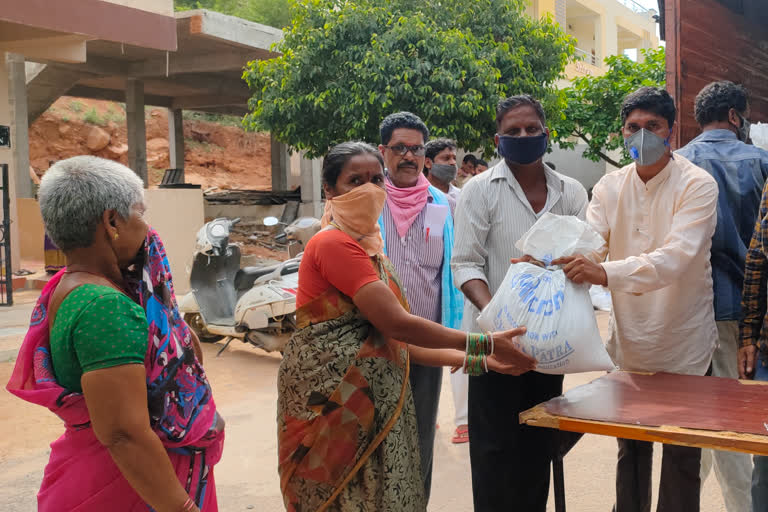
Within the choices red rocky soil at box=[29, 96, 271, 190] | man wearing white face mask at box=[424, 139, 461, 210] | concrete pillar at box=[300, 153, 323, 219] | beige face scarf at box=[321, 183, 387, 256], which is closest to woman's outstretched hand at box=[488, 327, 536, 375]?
beige face scarf at box=[321, 183, 387, 256]

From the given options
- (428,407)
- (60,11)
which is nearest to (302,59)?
(60,11)

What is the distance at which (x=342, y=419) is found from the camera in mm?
2166

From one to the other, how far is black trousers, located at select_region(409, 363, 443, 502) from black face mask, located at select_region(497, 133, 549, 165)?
3.11ft

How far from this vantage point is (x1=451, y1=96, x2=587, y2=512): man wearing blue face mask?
265cm

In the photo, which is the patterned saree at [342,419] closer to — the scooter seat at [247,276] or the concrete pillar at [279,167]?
the scooter seat at [247,276]

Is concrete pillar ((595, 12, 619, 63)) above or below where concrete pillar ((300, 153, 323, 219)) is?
above

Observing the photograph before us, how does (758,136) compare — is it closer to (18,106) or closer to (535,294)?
(535,294)

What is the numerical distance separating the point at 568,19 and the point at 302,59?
62.4 feet

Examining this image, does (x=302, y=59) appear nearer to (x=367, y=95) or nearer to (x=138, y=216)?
(x=367, y=95)

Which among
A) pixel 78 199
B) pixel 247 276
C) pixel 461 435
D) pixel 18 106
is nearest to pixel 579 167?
pixel 18 106

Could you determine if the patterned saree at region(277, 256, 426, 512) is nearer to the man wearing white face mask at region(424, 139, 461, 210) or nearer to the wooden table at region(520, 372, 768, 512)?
the wooden table at region(520, 372, 768, 512)

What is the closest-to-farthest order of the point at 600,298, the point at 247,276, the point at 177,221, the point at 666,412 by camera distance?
1. the point at 666,412
2. the point at 247,276
3. the point at 600,298
4. the point at 177,221

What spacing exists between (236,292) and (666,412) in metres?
5.83

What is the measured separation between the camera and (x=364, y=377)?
7.20ft
